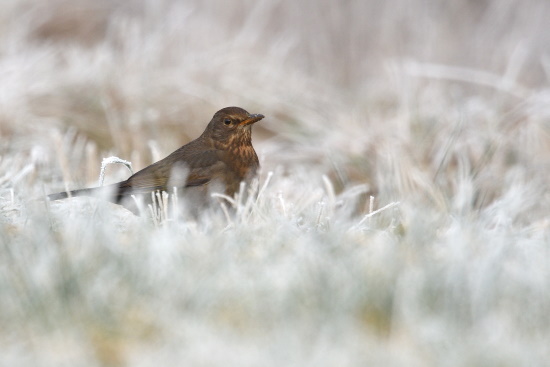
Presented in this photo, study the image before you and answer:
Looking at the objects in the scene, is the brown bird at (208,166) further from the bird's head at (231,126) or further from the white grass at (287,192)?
the white grass at (287,192)

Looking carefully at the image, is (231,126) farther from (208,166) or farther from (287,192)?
(287,192)

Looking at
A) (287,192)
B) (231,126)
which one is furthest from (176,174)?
(287,192)

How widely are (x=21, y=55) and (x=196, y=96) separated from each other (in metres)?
1.21

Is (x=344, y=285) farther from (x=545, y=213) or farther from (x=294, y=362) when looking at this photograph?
(x=545, y=213)

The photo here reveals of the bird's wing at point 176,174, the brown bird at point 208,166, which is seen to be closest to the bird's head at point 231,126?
the brown bird at point 208,166

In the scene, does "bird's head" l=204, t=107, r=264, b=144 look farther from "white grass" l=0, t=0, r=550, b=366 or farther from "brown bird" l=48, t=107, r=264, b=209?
"white grass" l=0, t=0, r=550, b=366

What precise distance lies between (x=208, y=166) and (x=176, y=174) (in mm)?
157

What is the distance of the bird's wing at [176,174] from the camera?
3.66 meters

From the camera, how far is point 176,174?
12.1 feet

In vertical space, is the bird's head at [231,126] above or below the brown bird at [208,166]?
above

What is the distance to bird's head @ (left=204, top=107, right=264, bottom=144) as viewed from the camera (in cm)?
400

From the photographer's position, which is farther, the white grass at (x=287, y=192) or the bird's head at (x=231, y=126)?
the bird's head at (x=231, y=126)

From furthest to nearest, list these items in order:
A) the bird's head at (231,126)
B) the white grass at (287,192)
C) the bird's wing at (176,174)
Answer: the bird's head at (231,126), the bird's wing at (176,174), the white grass at (287,192)

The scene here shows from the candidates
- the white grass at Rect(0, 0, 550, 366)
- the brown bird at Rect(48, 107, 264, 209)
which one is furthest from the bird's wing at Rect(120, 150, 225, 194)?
the white grass at Rect(0, 0, 550, 366)
